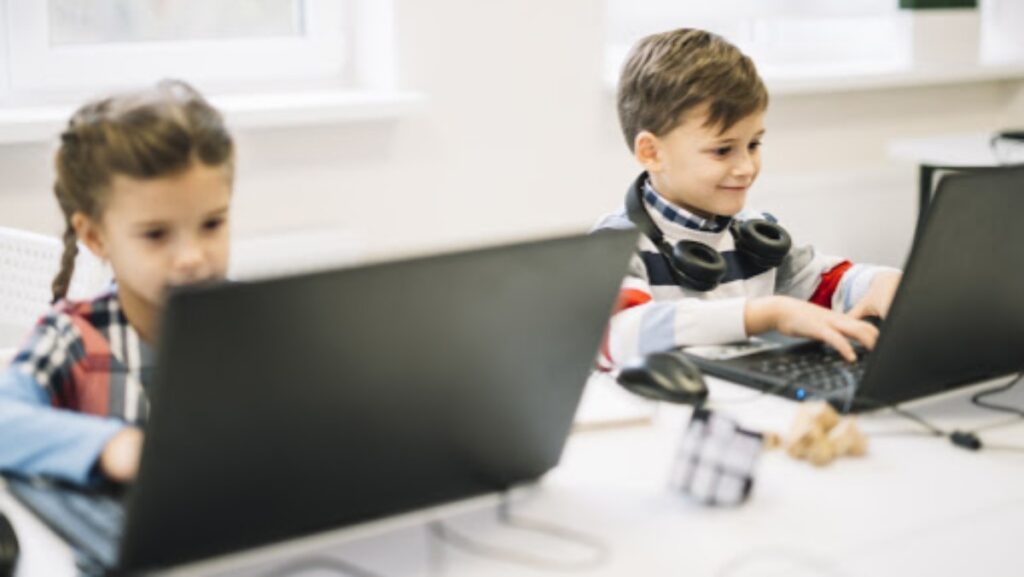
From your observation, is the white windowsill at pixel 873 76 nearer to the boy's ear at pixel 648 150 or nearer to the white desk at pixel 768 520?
the boy's ear at pixel 648 150

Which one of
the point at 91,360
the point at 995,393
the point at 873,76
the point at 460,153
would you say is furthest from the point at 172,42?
the point at 995,393

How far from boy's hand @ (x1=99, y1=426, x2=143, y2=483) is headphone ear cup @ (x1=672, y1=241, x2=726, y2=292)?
0.87 meters

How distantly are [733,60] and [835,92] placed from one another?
194 cm

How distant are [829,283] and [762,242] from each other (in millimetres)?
163

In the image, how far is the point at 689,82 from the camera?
1975 mm

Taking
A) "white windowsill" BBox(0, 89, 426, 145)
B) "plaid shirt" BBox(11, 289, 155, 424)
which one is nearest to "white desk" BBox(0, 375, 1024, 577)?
"plaid shirt" BBox(11, 289, 155, 424)

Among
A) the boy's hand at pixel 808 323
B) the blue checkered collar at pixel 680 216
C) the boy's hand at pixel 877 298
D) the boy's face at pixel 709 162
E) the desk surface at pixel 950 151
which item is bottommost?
the desk surface at pixel 950 151

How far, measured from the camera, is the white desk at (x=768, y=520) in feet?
3.52

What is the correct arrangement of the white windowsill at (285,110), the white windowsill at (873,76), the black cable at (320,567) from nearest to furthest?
the black cable at (320,567)
the white windowsill at (285,110)
the white windowsill at (873,76)

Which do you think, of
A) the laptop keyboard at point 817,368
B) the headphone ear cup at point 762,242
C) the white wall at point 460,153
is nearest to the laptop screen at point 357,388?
the laptop keyboard at point 817,368

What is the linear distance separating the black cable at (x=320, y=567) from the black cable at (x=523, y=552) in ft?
0.29

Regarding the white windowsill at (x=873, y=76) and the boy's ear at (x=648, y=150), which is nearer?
the boy's ear at (x=648, y=150)

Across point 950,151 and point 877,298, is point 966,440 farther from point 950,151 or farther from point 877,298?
point 950,151

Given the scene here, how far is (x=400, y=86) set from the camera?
305 cm
